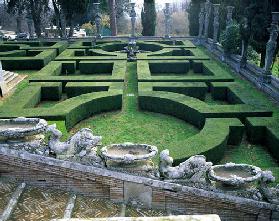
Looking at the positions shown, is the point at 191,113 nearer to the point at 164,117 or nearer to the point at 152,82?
the point at 164,117

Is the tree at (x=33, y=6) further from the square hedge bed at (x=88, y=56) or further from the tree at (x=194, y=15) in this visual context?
the tree at (x=194, y=15)

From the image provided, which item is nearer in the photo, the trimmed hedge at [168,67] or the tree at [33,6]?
the trimmed hedge at [168,67]

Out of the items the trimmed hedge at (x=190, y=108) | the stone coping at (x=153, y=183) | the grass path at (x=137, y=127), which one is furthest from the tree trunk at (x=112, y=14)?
the stone coping at (x=153, y=183)

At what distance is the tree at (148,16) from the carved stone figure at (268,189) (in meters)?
32.5

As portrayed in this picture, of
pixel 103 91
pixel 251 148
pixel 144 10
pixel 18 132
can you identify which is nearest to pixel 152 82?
pixel 103 91

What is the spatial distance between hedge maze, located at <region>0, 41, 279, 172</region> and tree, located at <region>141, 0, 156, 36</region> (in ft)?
46.2

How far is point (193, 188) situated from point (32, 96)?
9.59m

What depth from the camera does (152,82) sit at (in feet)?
54.7

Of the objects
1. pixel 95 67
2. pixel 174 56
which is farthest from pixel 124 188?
pixel 174 56

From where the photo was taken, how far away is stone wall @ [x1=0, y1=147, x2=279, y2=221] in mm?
6895

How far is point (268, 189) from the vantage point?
275 inches

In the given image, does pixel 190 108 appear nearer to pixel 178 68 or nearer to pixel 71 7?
pixel 178 68

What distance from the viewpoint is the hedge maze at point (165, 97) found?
11039 mm

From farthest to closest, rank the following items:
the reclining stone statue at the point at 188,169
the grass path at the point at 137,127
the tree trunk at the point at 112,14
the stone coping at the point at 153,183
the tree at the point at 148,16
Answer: the tree trunk at the point at 112,14, the tree at the point at 148,16, the grass path at the point at 137,127, the reclining stone statue at the point at 188,169, the stone coping at the point at 153,183
